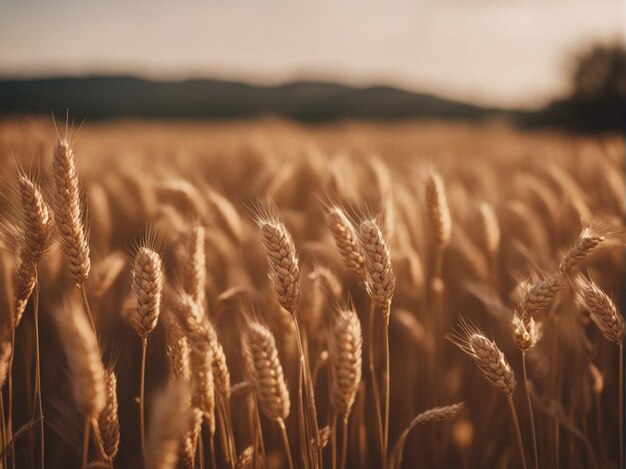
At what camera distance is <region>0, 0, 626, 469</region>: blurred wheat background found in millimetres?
1025

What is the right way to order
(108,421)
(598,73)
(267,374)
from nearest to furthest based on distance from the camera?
1. (267,374)
2. (108,421)
3. (598,73)

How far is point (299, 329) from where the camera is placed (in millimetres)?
1459

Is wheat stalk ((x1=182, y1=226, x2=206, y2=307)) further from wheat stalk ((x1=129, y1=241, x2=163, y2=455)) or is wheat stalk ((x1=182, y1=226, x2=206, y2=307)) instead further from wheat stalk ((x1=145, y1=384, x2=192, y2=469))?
wheat stalk ((x1=145, y1=384, x2=192, y2=469))

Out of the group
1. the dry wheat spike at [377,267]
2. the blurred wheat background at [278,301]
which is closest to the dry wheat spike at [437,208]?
the blurred wheat background at [278,301]

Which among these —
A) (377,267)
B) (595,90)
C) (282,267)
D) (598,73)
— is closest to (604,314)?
(377,267)

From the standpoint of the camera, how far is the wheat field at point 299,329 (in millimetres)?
1006

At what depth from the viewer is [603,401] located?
1.98 meters

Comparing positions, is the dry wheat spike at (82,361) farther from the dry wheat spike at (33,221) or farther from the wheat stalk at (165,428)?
the dry wheat spike at (33,221)

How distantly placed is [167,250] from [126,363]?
97cm

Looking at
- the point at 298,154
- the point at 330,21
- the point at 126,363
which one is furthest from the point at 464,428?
the point at 298,154

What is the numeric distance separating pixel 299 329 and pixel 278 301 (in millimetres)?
471

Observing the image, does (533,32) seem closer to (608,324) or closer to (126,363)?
(608,324)

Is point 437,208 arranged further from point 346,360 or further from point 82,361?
point 82,361

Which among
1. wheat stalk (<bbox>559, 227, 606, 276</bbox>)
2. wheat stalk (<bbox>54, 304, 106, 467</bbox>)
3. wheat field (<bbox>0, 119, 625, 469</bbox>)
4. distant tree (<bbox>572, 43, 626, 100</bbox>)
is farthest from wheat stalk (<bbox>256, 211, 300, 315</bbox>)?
distant tree (<bbox>572, 43, 626, 100</bbox>)
